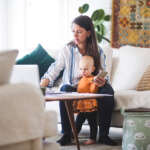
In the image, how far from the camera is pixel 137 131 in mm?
2688

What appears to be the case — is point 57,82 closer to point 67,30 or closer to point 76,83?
point 76,83

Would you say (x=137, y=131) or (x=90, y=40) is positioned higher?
(x=90, y=40)

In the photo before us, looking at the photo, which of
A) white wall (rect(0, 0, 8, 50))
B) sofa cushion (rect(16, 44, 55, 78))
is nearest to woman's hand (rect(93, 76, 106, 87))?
sofa cushion (rect(16, 44, 55, 78))

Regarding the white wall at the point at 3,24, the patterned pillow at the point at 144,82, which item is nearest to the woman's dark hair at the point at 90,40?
the patterned pillow at the point at 144,82

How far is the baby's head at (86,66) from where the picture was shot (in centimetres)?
312

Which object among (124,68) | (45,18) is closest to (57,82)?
(124,68)

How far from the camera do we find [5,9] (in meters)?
5.56

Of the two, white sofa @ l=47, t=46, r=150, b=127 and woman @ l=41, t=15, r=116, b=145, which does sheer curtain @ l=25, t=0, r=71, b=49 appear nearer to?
white sofa @ l=47, t=46, r=150, b=127

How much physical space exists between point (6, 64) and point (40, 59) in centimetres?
234

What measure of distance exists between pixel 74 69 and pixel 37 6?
2.49m

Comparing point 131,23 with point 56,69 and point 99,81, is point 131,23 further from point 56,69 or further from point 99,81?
point 99,81

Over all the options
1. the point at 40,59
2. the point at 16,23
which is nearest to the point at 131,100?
the point at 40,59

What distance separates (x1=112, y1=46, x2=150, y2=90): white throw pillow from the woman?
1.60 ft

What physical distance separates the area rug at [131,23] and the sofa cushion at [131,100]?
5.81 feet
